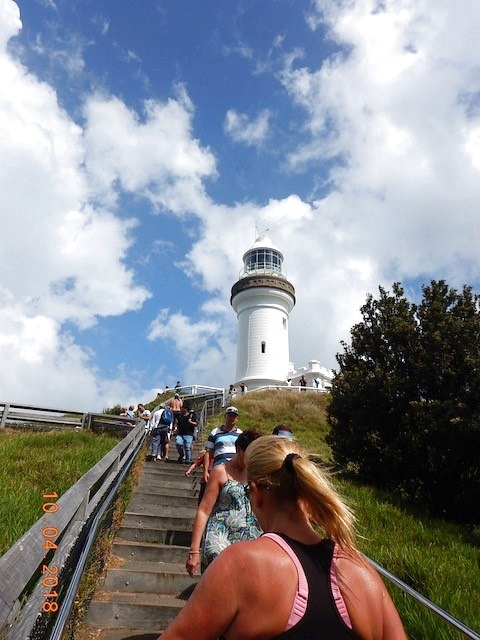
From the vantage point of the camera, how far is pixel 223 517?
3.49 metres

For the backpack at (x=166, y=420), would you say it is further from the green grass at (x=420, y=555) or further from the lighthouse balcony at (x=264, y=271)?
the lighthouse balcony at (x=264, y=271)

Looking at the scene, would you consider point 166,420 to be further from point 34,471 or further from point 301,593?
point 301,593

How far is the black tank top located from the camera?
1344 mm

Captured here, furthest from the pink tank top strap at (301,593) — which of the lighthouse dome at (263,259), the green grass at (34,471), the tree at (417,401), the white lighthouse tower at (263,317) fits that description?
the lighthouse dome at (263,259)

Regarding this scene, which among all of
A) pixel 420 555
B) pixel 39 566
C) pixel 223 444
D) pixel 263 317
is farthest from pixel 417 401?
A: pixel 263 317

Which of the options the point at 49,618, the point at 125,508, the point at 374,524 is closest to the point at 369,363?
the point at 374,524

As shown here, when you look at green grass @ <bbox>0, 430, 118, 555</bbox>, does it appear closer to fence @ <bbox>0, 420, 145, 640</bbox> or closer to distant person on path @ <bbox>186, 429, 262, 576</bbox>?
fence @ <bbox>0, 420, 145, 640</bbox>

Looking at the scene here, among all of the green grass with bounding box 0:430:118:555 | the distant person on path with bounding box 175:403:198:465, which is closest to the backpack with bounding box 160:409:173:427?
the distant person on path with bounding box 175:403:198:465

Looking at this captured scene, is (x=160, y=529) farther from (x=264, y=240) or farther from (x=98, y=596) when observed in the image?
(x=264, y=240)

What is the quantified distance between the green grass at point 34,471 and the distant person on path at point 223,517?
6.53ft

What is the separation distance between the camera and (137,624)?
172 inches

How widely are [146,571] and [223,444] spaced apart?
1683 millimetres

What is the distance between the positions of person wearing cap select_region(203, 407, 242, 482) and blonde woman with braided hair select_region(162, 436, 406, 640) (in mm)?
3026

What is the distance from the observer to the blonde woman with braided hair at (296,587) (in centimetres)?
133
